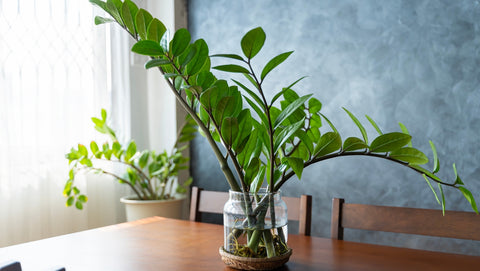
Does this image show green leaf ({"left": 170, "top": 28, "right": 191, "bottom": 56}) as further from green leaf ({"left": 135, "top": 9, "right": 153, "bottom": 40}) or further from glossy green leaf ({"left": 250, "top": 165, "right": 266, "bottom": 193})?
glossy green leaf ({"left": 250, "top": 165, "right": 266, "bottom": 193})

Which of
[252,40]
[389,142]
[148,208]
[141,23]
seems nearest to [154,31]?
[141,23]

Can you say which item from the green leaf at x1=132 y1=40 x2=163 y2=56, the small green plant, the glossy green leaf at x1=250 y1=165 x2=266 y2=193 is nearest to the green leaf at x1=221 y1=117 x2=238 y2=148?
the glossy green leaf at x1=250 y1=165 x2=266 y2=193

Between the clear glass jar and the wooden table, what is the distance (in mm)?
74

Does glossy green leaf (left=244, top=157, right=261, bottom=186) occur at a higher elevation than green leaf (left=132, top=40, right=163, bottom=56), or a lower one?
lower

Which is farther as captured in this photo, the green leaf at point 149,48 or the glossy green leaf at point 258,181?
the glossy green leaf at point 258,181

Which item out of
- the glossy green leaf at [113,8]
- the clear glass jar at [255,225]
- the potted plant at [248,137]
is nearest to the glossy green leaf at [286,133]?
the potted plant at [248,137]

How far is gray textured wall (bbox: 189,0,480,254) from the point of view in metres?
2.48

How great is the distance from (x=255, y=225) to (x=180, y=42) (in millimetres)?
443

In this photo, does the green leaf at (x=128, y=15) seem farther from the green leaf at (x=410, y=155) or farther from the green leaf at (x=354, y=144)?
the green leaf at (x=410, y=155)

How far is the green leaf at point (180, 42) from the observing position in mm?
999

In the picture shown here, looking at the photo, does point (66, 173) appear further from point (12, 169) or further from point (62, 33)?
point (62, 33)

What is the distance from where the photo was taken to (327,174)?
2.91 meters

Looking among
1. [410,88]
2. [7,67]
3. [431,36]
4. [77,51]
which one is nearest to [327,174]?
[410,88]

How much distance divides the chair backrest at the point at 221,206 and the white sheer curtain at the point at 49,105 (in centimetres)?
116
